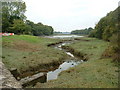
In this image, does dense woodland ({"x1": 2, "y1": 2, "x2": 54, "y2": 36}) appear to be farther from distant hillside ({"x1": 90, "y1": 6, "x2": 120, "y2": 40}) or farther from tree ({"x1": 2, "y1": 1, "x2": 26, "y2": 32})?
distant hillside ({"x1": 90, "y1": 6, "x2": 120, "y2": 40})

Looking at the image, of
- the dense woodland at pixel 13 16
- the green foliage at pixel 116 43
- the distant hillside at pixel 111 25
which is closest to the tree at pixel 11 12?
the dense woodland at pixel 13 16

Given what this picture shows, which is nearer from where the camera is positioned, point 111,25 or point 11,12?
point 111,25

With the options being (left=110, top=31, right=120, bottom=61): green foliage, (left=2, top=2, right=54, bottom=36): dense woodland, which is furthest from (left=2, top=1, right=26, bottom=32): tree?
(left=110, top=31, right=120, bottom=61): green foliage

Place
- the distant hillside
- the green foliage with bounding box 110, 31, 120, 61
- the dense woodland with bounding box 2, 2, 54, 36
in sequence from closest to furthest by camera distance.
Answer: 1. the green foliage with bounding box 110, 31, 120, 61
2. the distant hillside
3. the dense woodland with bounding box 2, 2, 54, 36

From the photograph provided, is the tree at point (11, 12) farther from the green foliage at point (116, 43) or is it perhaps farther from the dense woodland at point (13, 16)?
the green foliage at point (116, 43)

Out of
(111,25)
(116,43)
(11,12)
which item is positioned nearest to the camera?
(116,43)

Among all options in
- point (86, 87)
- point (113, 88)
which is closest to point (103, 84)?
point (113, 88)

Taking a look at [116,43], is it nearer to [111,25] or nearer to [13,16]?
[111,25]

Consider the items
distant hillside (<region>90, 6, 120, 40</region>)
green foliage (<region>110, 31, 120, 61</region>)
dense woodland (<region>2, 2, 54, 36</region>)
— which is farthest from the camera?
dense woodland (<region>2, 2, 54, 36</region>)

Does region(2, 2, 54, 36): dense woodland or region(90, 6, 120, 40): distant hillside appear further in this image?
region(2, 2, 54, 36): dense woodland

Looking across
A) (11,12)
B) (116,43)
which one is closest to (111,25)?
(116,43)

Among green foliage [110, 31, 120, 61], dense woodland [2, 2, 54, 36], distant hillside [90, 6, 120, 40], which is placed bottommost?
green foliage [110, 31, 120, 61]

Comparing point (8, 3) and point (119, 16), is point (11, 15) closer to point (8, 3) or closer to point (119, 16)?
point (8, 3)

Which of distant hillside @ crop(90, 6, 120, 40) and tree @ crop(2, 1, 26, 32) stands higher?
tree @ crop(2, 1, 26, 32)
